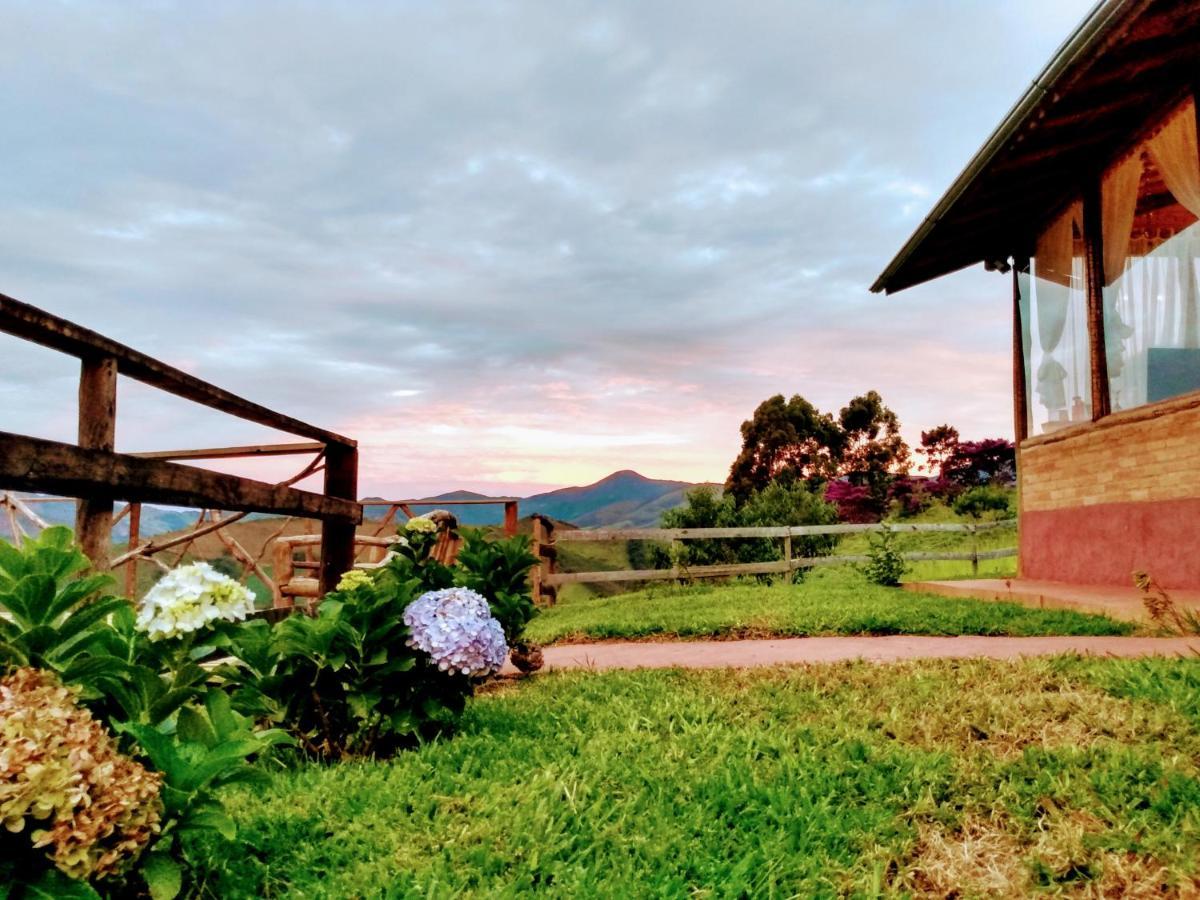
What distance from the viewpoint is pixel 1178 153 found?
6.90 meters

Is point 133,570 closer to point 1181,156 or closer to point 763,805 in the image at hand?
point 763,805

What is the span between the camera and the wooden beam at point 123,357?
2.80m

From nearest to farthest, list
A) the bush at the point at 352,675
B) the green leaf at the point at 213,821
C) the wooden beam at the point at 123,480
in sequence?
the green leaf at the point at 213,821 < the wooden beam at the point at 123,480 < the bush at the point at 352,675

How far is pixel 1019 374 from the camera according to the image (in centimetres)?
1001

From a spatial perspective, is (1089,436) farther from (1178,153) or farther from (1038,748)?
(1038,748)

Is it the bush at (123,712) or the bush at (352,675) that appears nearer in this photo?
the bush at (123,712)

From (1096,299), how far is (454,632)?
7.38 metres

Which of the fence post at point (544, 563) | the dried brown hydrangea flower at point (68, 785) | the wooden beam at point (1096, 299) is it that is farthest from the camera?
the fence post at point (544, 563)

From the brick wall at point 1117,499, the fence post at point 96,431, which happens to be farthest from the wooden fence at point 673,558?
the fence post at point 96,431

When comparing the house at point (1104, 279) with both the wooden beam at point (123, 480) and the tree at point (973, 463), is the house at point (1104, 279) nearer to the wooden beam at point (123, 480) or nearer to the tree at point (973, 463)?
the wooden beam at point (123, 480)

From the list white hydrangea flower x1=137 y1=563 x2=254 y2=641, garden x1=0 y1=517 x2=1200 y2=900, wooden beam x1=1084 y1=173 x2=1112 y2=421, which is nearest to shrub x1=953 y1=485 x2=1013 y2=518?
wooden beam x1=1084 y1=173 x2=1112 y2=421

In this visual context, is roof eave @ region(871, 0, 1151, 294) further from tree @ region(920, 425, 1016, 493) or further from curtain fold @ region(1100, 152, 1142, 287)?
tree @ region(920, 425, 1016, 493)

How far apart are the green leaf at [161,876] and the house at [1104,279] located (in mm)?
6782

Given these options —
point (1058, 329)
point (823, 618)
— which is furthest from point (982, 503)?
point (823, 618)
